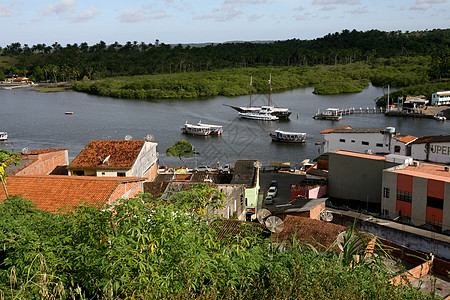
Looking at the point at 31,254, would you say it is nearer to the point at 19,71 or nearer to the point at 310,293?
the point at 310,293

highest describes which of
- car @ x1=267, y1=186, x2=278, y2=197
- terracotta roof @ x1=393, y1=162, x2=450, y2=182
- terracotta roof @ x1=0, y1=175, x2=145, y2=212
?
terracotta roof @ x1=0, y1=175, x2=145, y2=212

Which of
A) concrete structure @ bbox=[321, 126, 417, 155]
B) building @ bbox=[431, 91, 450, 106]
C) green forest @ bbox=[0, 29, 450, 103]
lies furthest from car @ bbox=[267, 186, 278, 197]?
green forest @ bbox=[0, 29, 450, 103]

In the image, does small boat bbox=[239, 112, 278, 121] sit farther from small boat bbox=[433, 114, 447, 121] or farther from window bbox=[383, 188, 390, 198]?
window bbox=[383, 188, 390, 198]

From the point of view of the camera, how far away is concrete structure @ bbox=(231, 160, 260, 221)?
366 inches

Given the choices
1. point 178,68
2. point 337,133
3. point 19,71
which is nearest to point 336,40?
point 178,68

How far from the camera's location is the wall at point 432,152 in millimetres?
11727

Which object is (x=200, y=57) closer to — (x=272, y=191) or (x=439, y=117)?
(x=439, y=117)

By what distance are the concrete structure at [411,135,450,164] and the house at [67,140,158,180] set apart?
6692 mm

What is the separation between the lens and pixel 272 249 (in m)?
3.22

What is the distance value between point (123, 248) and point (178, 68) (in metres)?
51.8

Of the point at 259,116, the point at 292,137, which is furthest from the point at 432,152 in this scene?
the point at 259,116

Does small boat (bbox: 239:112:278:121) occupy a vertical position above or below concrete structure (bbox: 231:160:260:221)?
below

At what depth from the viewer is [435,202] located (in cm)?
838

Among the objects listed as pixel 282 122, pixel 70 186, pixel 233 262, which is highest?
pixel 233 262
